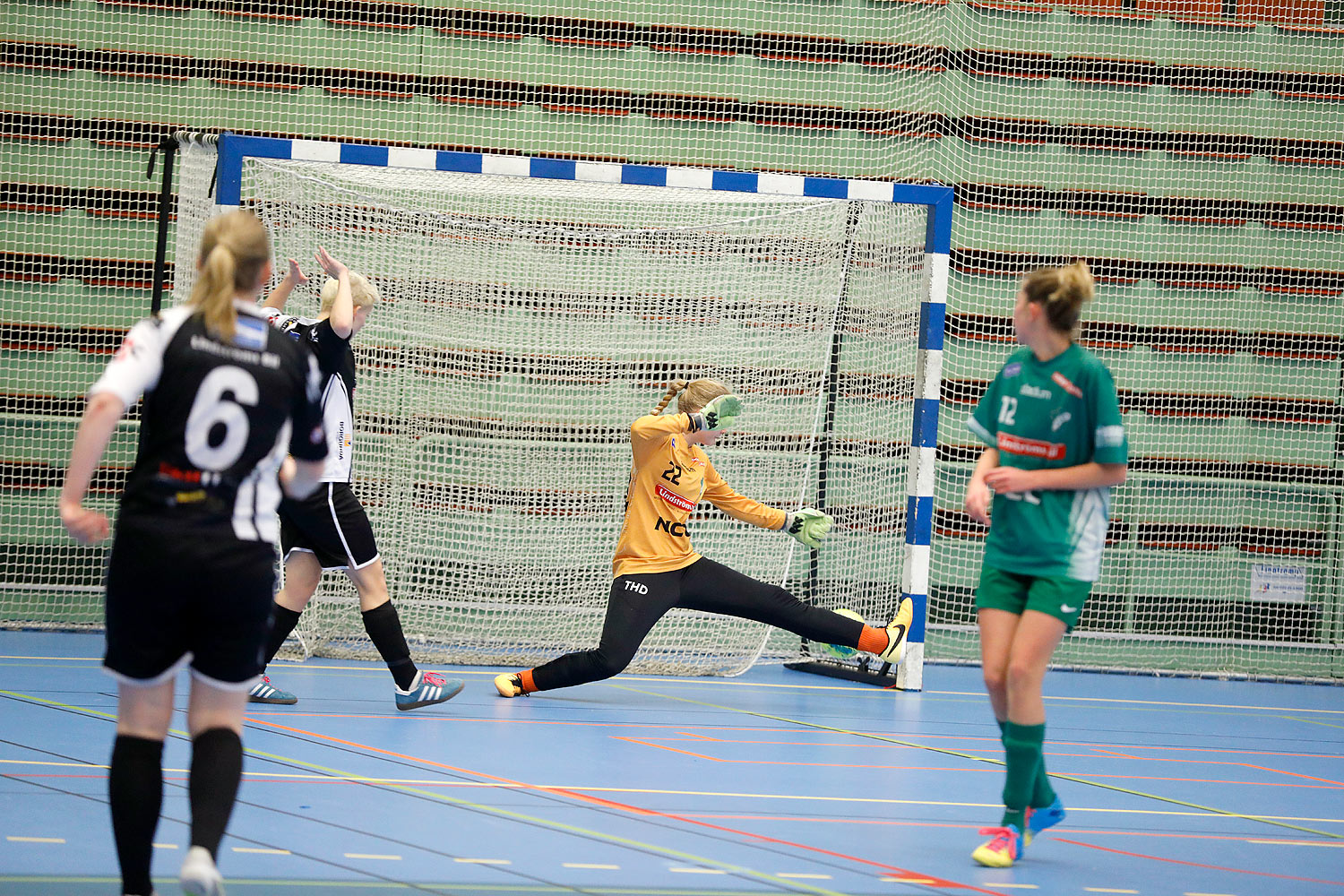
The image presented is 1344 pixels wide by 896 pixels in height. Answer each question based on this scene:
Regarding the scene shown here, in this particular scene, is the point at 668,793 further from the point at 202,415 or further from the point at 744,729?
the point at 202,415

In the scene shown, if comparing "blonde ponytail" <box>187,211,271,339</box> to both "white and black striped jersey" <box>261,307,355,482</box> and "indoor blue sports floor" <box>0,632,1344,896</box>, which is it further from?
"white and black striped jersey" <box>261,307,355,482</box>

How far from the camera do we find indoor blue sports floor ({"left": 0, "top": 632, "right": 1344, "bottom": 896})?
11.4 ft

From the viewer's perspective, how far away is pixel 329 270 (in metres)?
4.85

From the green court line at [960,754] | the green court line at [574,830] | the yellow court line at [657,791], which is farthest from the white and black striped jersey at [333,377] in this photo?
the green court line at [960,754]

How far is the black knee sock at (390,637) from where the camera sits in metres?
5.65

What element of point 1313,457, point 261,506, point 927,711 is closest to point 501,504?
point 927,711

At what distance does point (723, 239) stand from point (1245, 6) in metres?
5.06

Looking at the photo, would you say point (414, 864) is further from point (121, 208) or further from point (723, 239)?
point (121, 208)

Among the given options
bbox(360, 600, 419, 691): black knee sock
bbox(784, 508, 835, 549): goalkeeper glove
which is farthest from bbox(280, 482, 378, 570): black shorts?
bbox(784, 508, 835, 549): goalkeeper glove

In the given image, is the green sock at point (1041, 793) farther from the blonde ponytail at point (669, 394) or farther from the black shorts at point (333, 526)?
the black shorts at point (333, 526)

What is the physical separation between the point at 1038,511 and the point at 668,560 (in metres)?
2.70

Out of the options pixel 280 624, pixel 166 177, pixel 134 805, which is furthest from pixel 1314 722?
pixel 166 177

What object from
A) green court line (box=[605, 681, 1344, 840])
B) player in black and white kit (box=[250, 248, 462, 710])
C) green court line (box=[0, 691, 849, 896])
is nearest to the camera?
green court line (box=[0, 691, 849, 896])

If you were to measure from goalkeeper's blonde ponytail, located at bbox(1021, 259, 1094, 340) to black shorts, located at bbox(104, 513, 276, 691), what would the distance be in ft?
7.28
